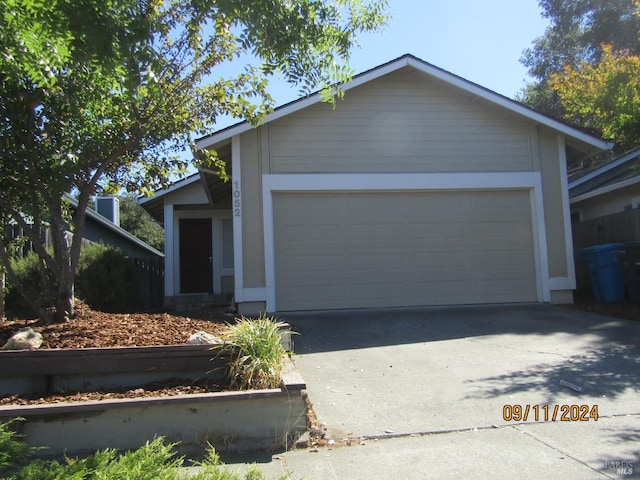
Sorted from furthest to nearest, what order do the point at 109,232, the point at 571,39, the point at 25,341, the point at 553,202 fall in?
1. the point at 571,39
2. the point at 109,232
3. the point at 553,202
4. the point at 25,341

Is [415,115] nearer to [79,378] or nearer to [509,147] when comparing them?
[509,147]

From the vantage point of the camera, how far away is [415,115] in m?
10.1

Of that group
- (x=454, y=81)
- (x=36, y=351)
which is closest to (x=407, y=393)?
(x=36, y=351)

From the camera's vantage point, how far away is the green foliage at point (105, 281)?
9.77 metres

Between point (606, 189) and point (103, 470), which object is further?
point (606, 189)

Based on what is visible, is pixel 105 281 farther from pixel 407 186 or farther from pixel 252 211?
pixel 407 186

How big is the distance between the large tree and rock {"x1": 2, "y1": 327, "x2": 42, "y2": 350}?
989 millimetres

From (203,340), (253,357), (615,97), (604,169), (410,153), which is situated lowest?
(253,357)

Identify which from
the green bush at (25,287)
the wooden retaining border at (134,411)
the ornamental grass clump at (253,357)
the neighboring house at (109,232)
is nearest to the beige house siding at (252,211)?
the green bush at (25,287)

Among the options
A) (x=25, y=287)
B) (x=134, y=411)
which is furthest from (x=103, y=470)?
(x=25, y=287)

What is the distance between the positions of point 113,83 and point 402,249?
6.44m

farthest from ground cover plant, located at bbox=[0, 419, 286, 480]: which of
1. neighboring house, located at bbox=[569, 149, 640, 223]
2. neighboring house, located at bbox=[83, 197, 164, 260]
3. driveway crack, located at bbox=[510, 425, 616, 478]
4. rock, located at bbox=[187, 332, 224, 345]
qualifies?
neighboring house, located at bbox=[569, 149, 640, 223]

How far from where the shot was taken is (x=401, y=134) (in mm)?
10055
